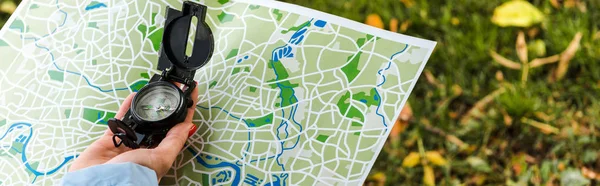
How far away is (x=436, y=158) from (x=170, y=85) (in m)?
0.59

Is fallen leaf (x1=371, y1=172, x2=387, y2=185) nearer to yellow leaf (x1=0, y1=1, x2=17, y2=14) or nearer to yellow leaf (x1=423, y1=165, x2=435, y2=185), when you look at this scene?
yellow leaf (x1=423, y1=165, x2=435, y2=185)

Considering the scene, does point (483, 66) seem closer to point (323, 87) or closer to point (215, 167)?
point (323, 87)

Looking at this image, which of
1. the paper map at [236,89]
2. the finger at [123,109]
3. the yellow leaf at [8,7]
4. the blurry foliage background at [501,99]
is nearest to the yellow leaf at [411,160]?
the blurry foliage background at [501,99]

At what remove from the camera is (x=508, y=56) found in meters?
1.37

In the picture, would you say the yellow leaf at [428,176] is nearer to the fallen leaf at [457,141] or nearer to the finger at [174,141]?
the fallen leaf at [457,141]

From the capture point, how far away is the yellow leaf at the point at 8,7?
1467mm

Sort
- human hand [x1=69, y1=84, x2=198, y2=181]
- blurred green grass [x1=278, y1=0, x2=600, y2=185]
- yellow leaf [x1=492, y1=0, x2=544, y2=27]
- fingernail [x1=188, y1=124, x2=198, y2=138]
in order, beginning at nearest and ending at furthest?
human hand [x1=69, y1=84, x2=198, y2=181] < fingernail [x1=188, y1=124, x2=198, y2=138] < blurred green grass [x1=278, y1=0, x2=600, y2=185] < yellow leaf [x1=492, y1=0, x2=544, y2=27]

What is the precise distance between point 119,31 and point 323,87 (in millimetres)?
395

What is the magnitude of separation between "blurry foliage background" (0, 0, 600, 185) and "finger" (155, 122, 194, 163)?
447 millimetres

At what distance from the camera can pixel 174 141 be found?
→ 1022 millimetres

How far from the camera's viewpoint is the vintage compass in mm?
1016

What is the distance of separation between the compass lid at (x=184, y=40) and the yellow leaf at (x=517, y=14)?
0.69 m

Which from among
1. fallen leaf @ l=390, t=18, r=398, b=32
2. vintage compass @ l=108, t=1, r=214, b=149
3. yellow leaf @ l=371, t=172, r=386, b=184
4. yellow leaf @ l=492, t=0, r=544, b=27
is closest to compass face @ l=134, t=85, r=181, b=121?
vintage compass @ l=108, t=1, r=214, b=149

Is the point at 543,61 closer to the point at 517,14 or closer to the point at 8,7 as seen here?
the point at 517,14
